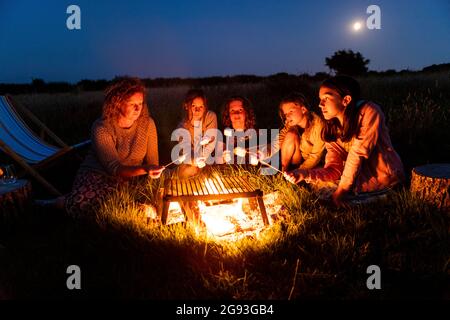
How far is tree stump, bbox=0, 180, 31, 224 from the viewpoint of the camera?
3.90 meters

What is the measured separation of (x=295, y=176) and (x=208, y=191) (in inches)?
42.9

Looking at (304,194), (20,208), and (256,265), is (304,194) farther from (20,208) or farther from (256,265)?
(20,208)

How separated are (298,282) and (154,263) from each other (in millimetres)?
1139

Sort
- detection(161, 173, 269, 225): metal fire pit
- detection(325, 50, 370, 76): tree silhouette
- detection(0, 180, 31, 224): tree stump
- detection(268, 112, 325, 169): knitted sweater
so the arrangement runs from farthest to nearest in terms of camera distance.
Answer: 1. detection(325, 50, 370, 76): tree silhouette
2. detection(268, 112, 325, 169): knitted sweater
3. detection(0, 180, 31, 224): tree stump
4. detection(161, 173, 269, 225): metal fire pit

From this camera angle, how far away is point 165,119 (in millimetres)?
8438

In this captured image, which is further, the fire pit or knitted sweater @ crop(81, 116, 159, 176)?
knitted sweater @ crop(81, 116, 159, 176)

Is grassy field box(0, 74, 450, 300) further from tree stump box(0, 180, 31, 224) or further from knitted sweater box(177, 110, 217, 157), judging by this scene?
knitted sweater box(177, 110, 217, 157)

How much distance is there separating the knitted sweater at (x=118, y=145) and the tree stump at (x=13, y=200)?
673 mm

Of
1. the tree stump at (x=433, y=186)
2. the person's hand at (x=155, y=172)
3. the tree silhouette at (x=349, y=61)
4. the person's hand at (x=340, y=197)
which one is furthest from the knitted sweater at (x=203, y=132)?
the tree silhouette at (x=349, y=61)

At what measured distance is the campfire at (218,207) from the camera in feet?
11.2

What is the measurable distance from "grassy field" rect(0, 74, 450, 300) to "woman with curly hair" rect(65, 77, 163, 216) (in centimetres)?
24

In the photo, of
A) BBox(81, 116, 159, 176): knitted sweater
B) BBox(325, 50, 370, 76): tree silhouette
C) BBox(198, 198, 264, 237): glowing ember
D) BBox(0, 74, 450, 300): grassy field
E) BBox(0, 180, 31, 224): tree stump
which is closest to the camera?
BBox(0, 74, 450, 300): grassy field

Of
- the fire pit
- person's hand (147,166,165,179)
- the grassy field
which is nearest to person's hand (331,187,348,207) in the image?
the grassy field
